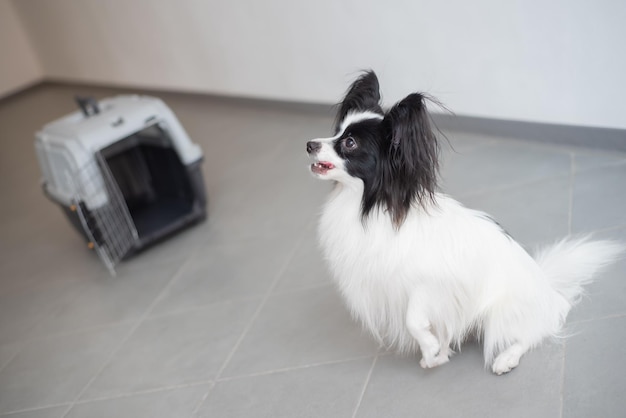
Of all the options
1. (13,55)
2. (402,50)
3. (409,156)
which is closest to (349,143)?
(409,156)

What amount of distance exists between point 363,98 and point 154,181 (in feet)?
6.86

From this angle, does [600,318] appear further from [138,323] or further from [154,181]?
[154,181]

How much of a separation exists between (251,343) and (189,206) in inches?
Answer: 50.7

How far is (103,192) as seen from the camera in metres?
3.16

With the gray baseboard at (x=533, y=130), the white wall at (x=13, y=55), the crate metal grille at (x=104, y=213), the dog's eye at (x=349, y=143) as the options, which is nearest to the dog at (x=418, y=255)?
the dog's eye at (x=349, y=143)

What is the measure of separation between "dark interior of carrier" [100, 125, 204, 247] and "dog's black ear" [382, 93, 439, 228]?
1785 millimetres

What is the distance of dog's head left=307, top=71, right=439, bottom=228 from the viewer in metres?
1.60

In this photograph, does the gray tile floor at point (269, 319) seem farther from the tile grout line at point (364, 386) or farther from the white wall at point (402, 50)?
the white wall at point (402, 50)

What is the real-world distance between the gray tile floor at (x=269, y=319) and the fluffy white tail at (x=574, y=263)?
1.7 inches

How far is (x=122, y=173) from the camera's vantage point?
3.58 m

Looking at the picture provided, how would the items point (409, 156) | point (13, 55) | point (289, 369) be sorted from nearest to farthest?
point (409, 156) < point (289, 369) < point (13, 55)

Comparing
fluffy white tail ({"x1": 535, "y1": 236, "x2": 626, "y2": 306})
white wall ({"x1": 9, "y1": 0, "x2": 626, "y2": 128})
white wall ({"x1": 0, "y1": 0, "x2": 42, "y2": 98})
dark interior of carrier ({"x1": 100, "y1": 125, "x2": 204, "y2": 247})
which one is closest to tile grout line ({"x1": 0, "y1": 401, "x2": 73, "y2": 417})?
dark interior of carrier ({"x1": 100, "y1": 125, "x2": 204, "y2": 247})

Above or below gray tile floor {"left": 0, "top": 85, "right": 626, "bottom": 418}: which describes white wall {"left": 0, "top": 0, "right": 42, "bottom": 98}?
above

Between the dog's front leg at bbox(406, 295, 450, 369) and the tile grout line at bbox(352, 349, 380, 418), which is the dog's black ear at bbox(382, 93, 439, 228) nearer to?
the dog's front leg at bbox(406, 295, 450, 369)
